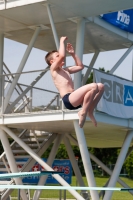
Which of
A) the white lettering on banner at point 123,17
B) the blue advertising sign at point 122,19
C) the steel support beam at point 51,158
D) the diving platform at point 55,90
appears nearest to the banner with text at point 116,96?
the diving platform at point 55,90

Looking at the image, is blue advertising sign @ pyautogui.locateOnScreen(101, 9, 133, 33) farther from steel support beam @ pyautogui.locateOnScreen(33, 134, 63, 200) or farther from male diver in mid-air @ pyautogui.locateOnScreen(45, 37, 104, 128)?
male diver in mid-air @ pyautogui.locateOnScreen(45, 37, 104, 128)

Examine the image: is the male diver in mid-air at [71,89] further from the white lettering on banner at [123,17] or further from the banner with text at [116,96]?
the white lettering on banner at [123,17]

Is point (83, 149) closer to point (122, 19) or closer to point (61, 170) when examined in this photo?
point (122, 19)

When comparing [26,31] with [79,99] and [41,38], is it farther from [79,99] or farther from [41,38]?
[79,99]

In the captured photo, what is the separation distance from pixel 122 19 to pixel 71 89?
41.0 feet

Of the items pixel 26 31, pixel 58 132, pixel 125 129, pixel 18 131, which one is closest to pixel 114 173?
pixel 125 129

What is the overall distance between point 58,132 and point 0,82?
3952mm

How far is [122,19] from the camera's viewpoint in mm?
21766

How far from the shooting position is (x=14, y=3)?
1839 centimetres

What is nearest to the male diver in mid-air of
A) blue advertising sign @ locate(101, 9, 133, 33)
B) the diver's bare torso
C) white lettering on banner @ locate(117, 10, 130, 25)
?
the diver's bare torso

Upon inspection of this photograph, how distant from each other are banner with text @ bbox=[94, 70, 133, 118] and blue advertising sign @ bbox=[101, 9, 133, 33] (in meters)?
2.65

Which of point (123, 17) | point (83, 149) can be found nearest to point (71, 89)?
point (83, 149)

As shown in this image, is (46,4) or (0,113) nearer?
(46,4)

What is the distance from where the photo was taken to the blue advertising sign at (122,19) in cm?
2078
